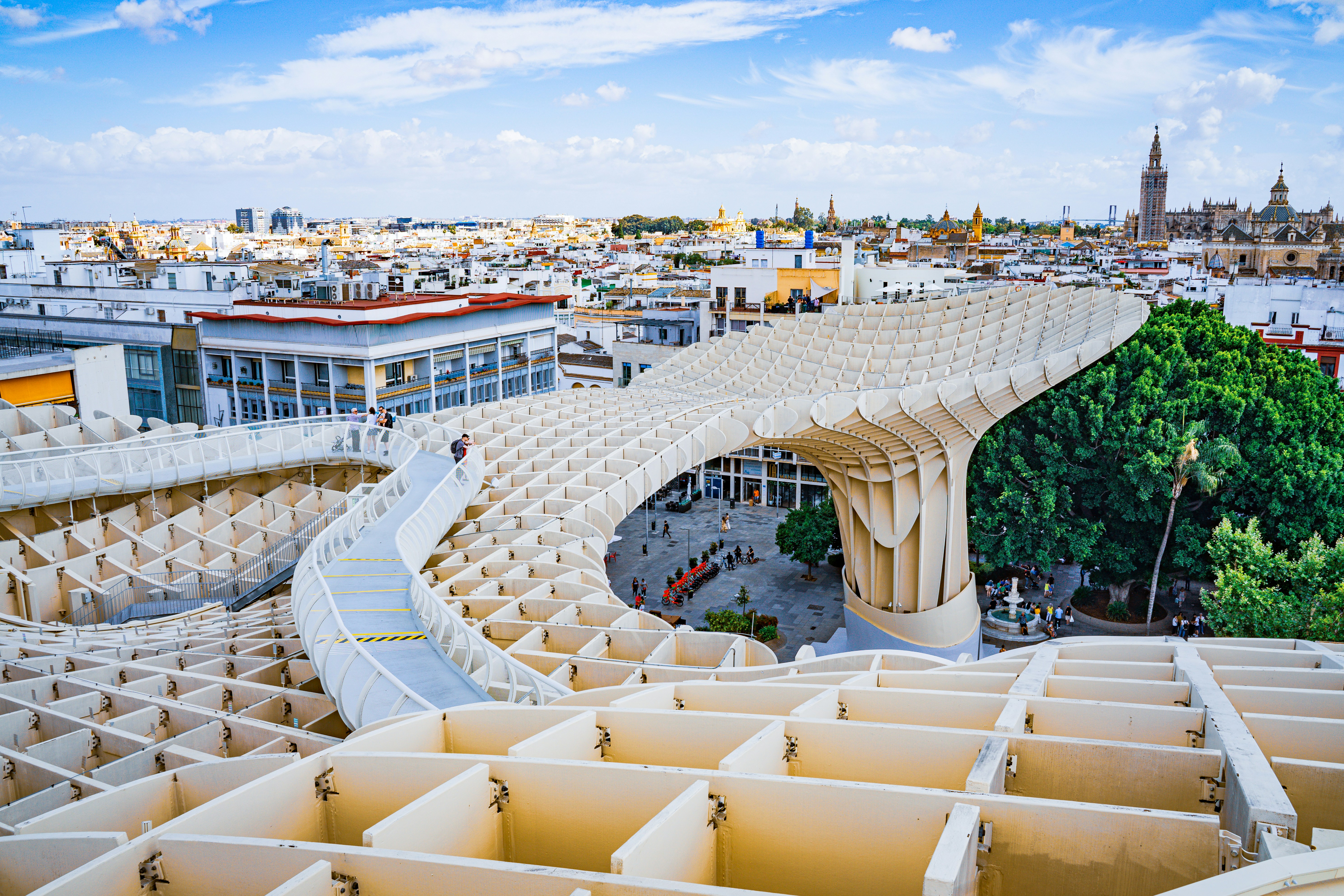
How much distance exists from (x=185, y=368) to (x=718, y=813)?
47834mm

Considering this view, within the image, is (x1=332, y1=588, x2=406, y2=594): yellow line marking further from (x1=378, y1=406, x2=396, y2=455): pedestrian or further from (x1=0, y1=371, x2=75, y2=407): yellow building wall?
(x1=0, y1=371, x2=75, y2=407): yellow building wall

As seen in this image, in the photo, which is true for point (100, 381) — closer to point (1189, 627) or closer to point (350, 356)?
point (350, 356)

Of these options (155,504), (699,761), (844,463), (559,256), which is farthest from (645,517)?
(559,256)

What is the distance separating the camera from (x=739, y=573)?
45625 mm

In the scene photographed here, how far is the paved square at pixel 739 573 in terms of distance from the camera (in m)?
39.9

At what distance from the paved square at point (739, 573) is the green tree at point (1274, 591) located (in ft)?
50.0

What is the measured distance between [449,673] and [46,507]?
16.0m

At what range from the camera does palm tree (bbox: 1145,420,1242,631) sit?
31.8 meters

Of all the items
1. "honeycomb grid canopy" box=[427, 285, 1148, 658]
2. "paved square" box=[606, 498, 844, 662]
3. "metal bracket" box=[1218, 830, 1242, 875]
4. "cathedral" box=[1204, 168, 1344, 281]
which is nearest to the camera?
"metal bracket" box=[1218, 830, 1242, 875]

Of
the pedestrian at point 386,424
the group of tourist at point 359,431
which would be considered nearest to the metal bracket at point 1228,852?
the pedestrian at point 386,424

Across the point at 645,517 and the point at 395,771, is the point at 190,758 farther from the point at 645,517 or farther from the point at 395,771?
the point at 645,517

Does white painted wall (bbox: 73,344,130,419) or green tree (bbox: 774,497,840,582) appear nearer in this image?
white painted wall (bbox: 73,344,130,419)

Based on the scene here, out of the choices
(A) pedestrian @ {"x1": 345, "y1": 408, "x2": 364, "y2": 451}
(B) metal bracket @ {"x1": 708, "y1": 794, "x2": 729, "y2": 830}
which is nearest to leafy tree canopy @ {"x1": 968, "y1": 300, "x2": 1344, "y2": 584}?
(A) pedestrian @ {"x1": 345, "y1": 408, "x2": 364, "y2": 451}

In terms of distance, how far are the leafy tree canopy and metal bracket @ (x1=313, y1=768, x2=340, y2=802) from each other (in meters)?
31.8
